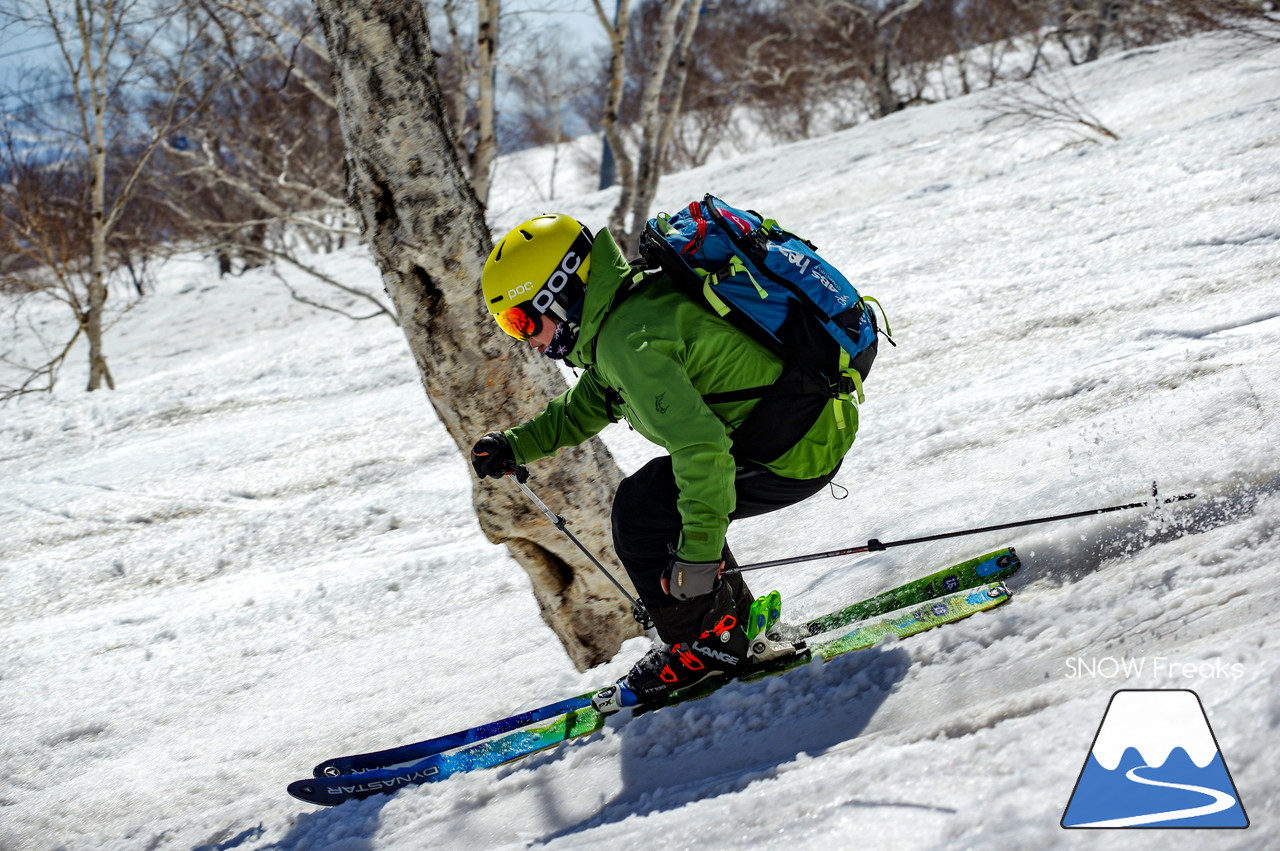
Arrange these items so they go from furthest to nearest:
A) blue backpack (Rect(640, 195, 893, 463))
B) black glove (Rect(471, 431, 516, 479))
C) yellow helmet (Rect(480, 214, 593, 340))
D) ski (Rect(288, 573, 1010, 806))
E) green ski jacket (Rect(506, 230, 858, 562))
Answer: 1. black glove (Rect(471, 431, 516, 479))
2. ski (Rect(288, 573, 1010, 806))
3. yellow helmet (Rect(480, 214, 593, 340))
4. blue backpack (Rect(640, 195, 893, 463))
5. green ski jacket (Rect(506, 230, 858, 562))

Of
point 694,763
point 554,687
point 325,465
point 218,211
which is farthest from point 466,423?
point 218,211

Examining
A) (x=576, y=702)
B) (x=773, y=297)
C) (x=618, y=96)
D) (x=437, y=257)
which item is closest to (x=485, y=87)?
(x=618, y=96)

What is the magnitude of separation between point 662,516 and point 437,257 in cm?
128

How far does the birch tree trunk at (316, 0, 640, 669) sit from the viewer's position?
9.82 feet

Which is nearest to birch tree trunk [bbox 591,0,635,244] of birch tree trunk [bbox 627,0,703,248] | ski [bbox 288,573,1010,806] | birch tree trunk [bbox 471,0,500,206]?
birch tree trunk [bbox 627,0,703,248]

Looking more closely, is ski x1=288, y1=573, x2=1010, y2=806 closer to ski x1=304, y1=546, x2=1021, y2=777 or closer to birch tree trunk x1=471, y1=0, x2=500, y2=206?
ski x1=304, y1=546, x2=1021, y2=777

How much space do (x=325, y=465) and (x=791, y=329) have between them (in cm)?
570

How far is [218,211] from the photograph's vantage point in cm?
2156

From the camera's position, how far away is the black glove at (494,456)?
9.62ft

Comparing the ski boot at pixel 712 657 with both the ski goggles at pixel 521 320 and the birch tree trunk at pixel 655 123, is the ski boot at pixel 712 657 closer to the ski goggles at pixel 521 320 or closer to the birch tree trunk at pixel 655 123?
the ski goggles at pixel 521 320

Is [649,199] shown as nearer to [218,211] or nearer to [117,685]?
[117,685]

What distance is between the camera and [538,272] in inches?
99.3

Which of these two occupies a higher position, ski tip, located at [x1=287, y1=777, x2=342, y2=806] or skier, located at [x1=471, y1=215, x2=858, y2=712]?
skier, located at [x1=471, y1=215, x2=858, y2=712]

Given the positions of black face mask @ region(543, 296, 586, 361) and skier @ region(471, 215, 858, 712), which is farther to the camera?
black face mask @ region(543, 296, 586, 361)
